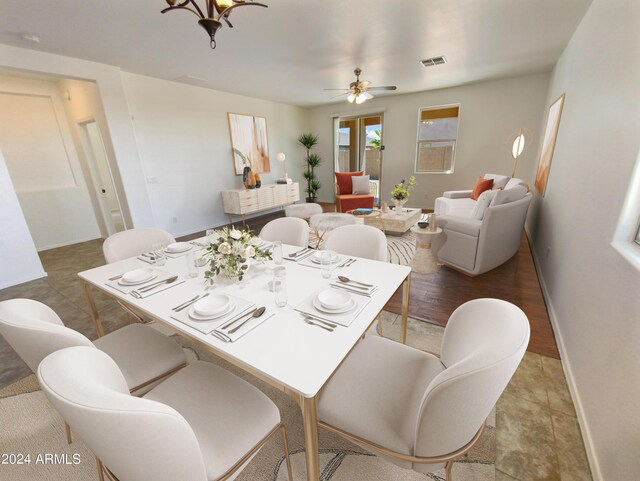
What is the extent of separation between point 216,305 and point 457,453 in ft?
3.29

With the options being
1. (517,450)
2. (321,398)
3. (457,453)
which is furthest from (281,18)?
(517,450)

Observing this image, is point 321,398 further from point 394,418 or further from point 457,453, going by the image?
point 457,453

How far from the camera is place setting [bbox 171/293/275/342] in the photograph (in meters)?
1.00

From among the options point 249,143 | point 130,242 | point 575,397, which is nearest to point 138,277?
point 130,242

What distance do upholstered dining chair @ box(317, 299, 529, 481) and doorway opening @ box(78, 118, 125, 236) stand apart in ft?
16.3

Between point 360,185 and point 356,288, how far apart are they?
4.50 metres

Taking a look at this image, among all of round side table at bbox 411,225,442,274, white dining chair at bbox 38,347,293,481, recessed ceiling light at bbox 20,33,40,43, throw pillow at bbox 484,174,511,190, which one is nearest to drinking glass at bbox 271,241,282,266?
white dining chair at bbox 38,347,293,481

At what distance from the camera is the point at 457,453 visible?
0.81 metres

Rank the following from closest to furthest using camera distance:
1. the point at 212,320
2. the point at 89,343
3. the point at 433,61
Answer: the point at 89,343
the point at 212,320
the point at 433,61

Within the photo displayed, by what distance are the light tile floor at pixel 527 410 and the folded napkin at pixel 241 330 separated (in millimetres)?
1198

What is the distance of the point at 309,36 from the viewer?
2.93 meters

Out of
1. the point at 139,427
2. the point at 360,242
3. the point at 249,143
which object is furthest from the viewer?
the point at 249,143

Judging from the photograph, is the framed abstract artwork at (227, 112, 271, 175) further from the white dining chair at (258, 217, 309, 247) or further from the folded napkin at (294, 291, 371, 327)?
the folded napkin at (294, 291, 371, 327)

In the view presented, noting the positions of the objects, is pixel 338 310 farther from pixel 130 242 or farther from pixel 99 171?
pixel 99 171
